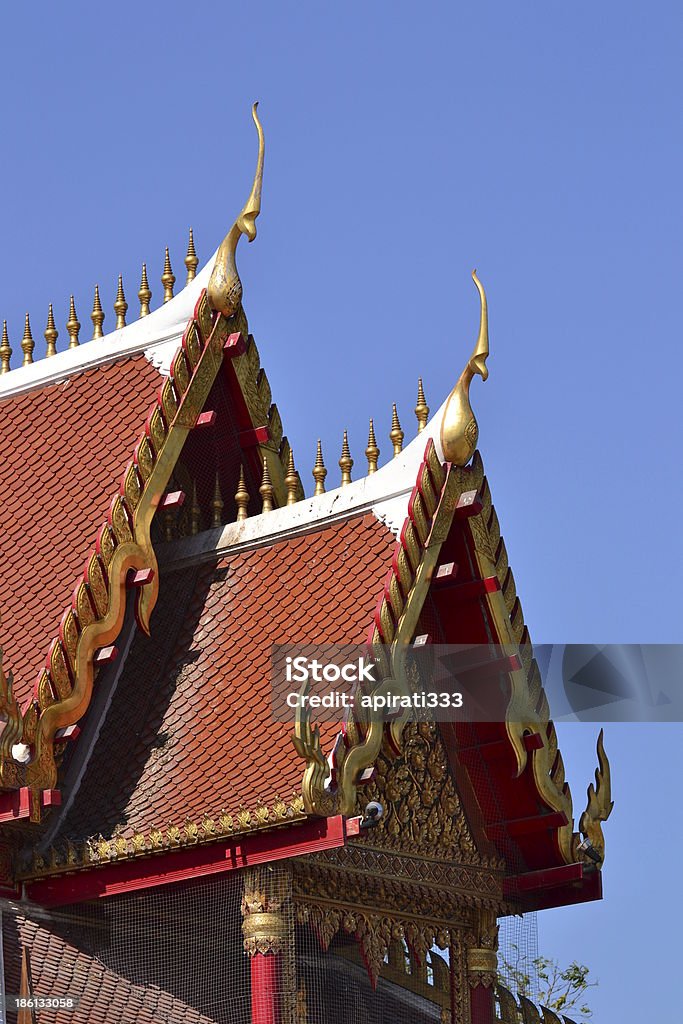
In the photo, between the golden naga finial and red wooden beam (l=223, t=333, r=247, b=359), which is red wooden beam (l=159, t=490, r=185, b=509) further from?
the golden naga finial

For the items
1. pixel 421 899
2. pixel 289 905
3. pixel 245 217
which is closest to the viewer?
pixel 289 905

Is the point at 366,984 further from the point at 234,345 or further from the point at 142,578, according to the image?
the point at 234,345

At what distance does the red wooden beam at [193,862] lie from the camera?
16.2 metres

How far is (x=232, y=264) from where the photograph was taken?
19047 millimetres

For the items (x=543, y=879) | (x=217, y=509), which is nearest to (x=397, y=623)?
(x=543, y=879)

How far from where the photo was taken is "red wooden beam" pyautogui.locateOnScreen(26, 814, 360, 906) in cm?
1622

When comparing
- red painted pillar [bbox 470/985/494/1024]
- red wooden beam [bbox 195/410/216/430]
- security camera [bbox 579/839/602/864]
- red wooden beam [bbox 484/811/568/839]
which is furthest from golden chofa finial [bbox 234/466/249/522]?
red painted pillar [bbox 470/985/494/1024]

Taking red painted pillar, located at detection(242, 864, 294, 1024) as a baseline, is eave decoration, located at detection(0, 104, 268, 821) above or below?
above

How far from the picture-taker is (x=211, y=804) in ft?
55.4

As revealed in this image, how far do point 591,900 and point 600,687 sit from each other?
180cm

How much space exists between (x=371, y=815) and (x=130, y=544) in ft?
9.11

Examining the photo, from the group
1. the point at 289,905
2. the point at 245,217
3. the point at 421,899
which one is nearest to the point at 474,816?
the point at 421,899

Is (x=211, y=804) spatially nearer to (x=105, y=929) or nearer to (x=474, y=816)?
(x=105, y=929)

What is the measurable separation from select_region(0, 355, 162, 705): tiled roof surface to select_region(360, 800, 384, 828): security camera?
2.42 metres
